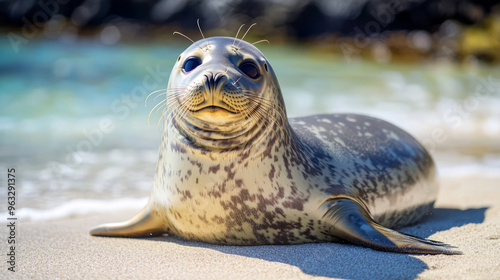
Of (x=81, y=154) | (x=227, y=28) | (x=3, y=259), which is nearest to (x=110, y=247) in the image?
(x=3, y=259)

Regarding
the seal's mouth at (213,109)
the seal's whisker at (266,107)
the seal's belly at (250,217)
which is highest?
the seal's whisker at (266,107)

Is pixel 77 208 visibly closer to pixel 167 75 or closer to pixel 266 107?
pixel 266 107

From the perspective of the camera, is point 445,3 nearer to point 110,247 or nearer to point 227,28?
point 227,28

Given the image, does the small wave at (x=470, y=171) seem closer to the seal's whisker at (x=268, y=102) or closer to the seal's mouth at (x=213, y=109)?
the seal's whisker at (x=268, y=102)

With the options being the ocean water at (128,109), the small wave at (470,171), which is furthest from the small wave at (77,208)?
the small wave at (470,171)

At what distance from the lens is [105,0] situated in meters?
29.3

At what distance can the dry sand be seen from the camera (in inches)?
107

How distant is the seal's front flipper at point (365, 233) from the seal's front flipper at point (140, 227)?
3.28 ft

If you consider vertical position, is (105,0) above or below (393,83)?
above

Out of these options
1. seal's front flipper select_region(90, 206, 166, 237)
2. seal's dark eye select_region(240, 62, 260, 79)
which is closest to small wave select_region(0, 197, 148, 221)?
seal's front flipper select_region(90, 206, 166, 237)

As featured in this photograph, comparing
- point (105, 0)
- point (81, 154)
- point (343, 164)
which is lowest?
point (343, 164)

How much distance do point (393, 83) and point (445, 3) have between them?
12.6 m

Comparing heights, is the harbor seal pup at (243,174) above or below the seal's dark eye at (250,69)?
below

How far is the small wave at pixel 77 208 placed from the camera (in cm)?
439
